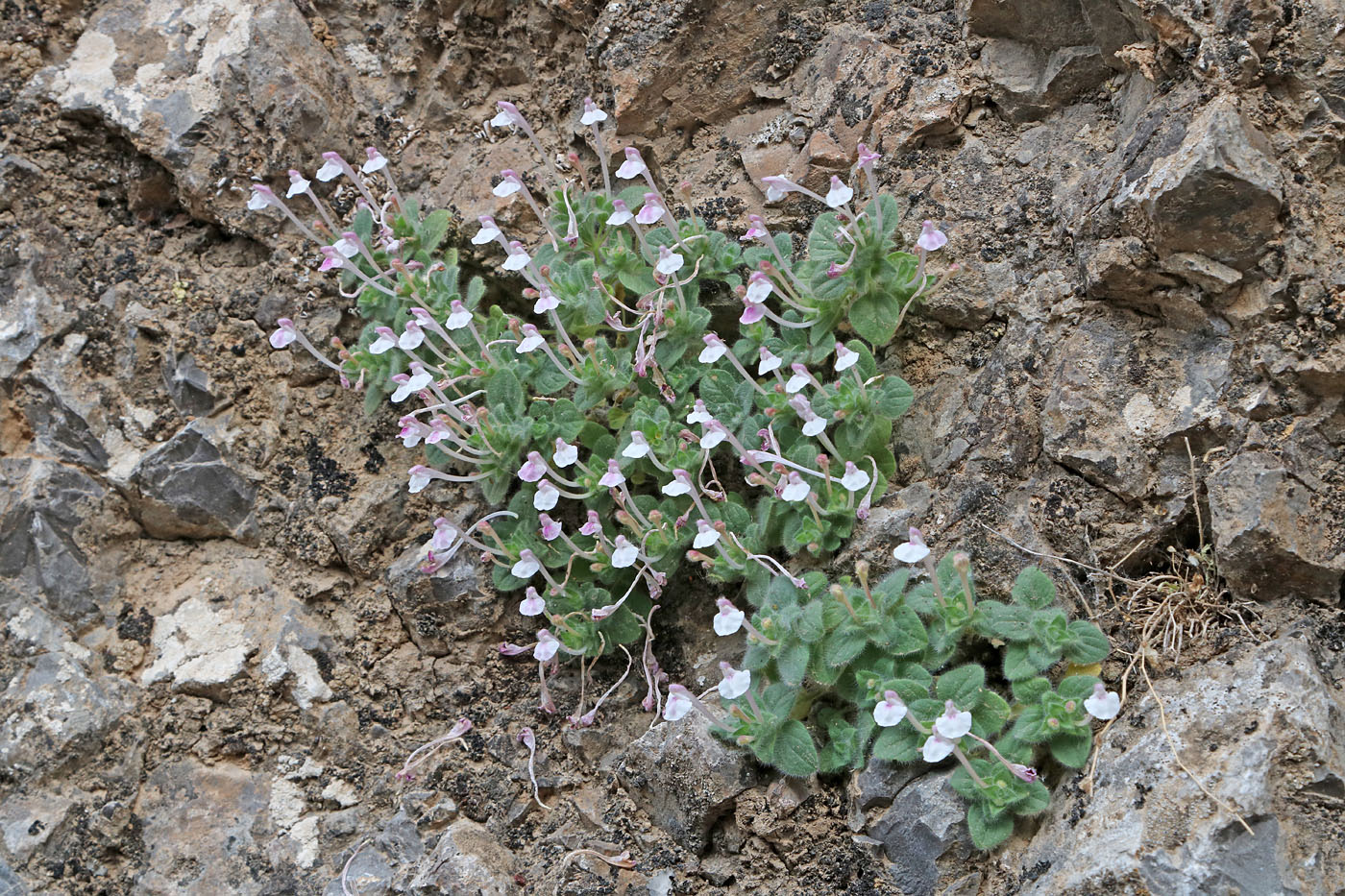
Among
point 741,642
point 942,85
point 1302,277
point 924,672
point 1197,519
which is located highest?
point 942,85

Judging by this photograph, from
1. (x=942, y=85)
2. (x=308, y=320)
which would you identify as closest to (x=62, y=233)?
(x=308, y=320)

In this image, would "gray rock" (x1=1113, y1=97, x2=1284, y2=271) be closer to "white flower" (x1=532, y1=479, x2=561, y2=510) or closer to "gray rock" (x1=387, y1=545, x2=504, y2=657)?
"white flower" (x1=532, y1=479, x2=561, y2=510)

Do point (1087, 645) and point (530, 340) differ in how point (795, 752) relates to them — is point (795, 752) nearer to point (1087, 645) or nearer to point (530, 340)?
point (1087, 645)

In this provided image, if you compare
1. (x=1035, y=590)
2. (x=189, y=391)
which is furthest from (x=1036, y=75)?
(x=189, y=391)

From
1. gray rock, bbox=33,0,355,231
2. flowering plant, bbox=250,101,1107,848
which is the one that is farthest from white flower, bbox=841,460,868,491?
gray rock, bbox=33,0,355,231

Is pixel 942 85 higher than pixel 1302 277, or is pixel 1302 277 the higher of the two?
Result: pixel 942 85

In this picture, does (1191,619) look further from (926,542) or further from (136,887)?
(136,887)
